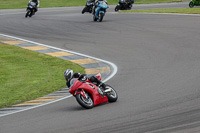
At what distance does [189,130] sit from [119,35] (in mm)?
15756

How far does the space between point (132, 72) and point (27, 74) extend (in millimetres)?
3822

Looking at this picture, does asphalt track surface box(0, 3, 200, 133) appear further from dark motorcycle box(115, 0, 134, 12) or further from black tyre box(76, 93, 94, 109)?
dark motorcycle box(115, 0, 134, 12)

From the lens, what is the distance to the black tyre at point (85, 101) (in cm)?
960

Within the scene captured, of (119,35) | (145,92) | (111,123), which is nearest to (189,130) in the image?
(111,123)

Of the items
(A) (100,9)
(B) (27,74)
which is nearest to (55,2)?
(A) (100,9)

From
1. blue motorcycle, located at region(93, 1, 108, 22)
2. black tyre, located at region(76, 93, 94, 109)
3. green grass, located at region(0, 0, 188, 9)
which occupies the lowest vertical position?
green grass, located at region(0, 0, 188, 9)

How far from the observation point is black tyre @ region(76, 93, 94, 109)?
378 inches

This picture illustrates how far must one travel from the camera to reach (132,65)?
15.3 metres

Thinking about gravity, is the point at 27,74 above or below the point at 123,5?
above

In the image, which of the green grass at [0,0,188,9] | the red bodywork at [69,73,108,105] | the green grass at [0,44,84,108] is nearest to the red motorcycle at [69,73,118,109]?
the red bodywork at [69,73,108,105]

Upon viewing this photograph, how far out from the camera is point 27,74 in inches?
599

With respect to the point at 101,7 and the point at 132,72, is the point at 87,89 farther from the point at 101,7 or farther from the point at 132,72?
the point at 101,7

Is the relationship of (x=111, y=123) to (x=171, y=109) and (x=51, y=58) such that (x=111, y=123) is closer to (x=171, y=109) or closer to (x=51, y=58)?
(x=171, y=109)

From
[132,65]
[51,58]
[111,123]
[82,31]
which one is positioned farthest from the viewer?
[82,31]
